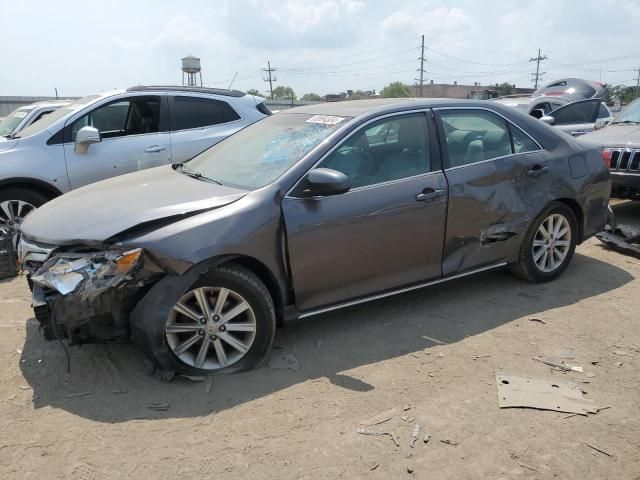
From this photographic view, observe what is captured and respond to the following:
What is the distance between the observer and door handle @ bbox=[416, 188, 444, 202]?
156 inches

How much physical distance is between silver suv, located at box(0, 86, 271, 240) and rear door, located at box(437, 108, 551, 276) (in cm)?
373

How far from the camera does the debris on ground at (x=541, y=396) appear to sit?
3.08 metres

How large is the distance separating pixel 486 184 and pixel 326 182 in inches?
61.7

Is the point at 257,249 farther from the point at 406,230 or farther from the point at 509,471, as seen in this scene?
the point at 509,471

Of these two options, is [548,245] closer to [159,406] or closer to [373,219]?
[373,219]

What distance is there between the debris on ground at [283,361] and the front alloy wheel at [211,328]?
24 centimetres

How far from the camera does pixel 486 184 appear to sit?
4.31m

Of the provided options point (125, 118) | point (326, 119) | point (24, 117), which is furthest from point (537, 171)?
point (24, 117)

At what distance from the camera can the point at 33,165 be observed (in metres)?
5.93

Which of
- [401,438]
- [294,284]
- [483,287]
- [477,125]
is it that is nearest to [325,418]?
[401,438]

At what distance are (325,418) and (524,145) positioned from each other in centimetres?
302

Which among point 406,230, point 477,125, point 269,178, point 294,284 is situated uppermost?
point 477,125

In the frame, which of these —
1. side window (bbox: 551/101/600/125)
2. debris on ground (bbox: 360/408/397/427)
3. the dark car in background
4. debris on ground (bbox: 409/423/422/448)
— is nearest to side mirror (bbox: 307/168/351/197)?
debris on ground (bbox: 360/408/397/427)

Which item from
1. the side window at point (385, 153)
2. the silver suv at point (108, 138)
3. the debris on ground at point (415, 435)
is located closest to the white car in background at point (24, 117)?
the silver suv at point (108, 138)
